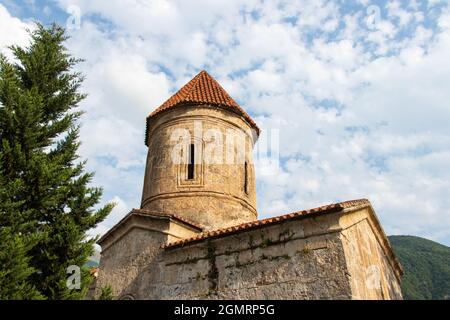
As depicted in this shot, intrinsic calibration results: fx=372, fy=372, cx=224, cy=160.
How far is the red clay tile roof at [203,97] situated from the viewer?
1063 centimetres

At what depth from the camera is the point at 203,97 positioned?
35.4 ft

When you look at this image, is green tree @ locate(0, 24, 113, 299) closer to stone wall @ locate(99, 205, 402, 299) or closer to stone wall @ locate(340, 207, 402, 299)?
stone wall @ locate(99, 205, 402, 299)

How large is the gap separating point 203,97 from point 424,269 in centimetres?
4345

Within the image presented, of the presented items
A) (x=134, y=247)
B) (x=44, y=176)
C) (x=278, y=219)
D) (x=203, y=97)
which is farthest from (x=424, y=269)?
(x=44, y=176)

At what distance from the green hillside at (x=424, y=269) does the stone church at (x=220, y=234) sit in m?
32.8

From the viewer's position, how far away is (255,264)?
6.39 meters

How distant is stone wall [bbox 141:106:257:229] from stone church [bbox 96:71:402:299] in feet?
0.09

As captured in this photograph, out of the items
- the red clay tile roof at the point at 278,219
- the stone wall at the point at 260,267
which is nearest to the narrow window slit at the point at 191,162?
the red clay tile roof at the point at 278,219

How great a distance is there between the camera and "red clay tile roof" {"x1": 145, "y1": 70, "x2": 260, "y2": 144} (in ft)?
34.9

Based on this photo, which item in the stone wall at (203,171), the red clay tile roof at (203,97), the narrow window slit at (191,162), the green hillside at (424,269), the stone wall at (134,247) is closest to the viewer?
the stone wall at (134,247)

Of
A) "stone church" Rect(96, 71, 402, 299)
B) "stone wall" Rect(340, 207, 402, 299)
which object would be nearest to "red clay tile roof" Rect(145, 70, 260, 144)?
"stone church" Rect(96, 71, 402, 299)

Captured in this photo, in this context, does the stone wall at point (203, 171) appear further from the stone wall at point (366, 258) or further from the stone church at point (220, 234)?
the stone wall at point (366, 258)

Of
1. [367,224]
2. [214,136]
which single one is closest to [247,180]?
[214,136]
